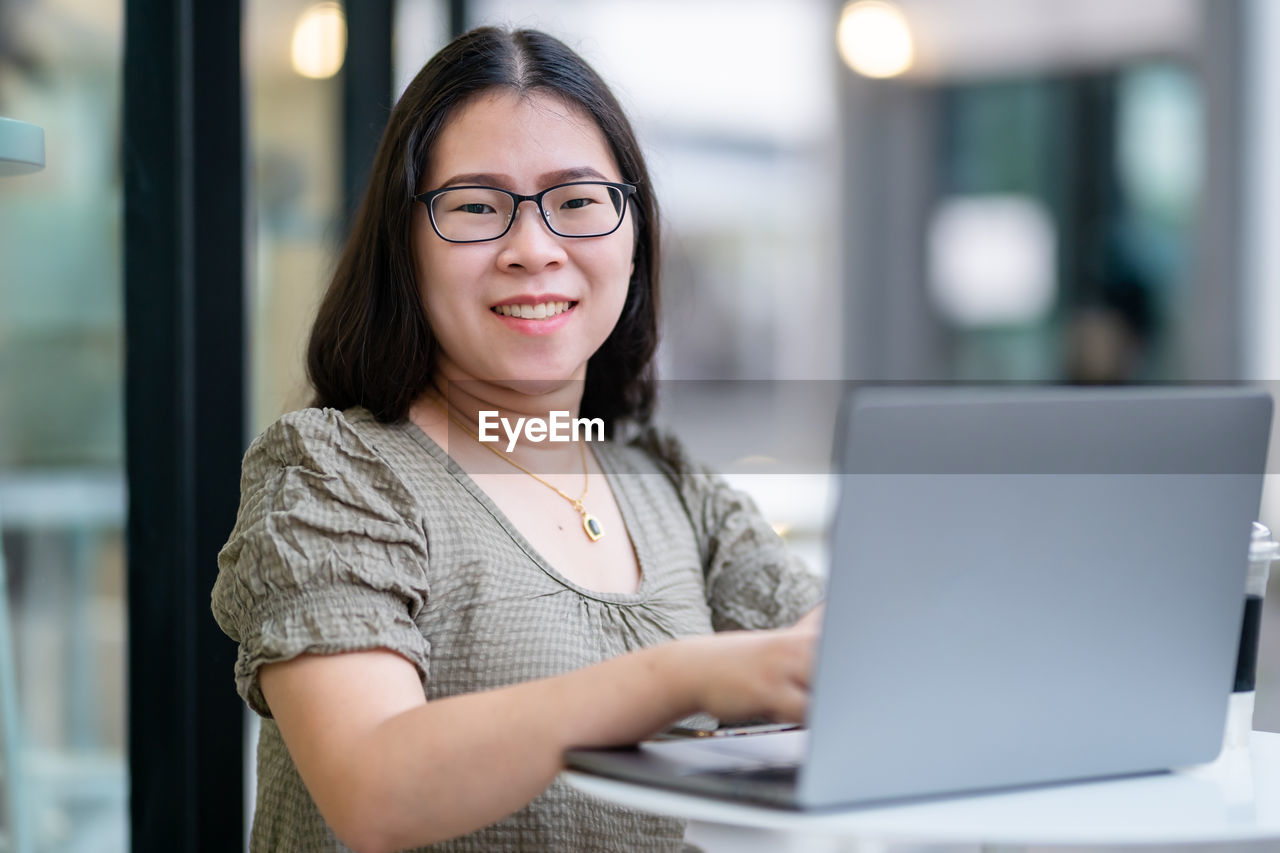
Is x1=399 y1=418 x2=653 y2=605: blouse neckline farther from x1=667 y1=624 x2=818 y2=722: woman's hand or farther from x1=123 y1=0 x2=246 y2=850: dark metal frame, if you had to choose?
x1=123 y1=0 x2=246 y2=850: dark metal frame

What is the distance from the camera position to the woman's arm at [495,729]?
795 millimetres

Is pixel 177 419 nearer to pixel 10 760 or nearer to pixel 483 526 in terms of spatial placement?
pixel 10 760

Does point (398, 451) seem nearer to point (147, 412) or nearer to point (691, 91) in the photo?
point (147, 412)

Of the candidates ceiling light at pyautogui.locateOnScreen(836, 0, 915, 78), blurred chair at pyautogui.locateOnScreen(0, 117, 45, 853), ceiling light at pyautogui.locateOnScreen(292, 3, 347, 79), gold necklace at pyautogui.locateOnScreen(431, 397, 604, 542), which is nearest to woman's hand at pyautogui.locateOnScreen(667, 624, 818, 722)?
gold necklace at pyautogui.locateOnScreen(431, 397, 604, 542)

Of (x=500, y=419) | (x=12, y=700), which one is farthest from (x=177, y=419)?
(x=500, y=419)

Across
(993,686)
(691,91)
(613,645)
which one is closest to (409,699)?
(613,645)

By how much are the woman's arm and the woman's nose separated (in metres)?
0.45

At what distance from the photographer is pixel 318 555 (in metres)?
0.97

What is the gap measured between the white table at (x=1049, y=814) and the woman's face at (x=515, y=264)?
502mm

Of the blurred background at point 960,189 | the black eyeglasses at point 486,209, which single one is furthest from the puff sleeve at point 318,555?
the blurred background at point 960,189

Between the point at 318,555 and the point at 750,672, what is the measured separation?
14.3 inches

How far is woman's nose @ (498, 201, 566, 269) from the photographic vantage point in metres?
1.19

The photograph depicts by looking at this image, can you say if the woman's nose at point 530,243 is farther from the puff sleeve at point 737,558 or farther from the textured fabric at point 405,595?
the puff sleeve at point 737,558

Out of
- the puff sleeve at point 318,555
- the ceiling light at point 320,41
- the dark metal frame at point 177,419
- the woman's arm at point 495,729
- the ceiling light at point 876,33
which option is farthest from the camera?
the ceiling light at point 876,33
